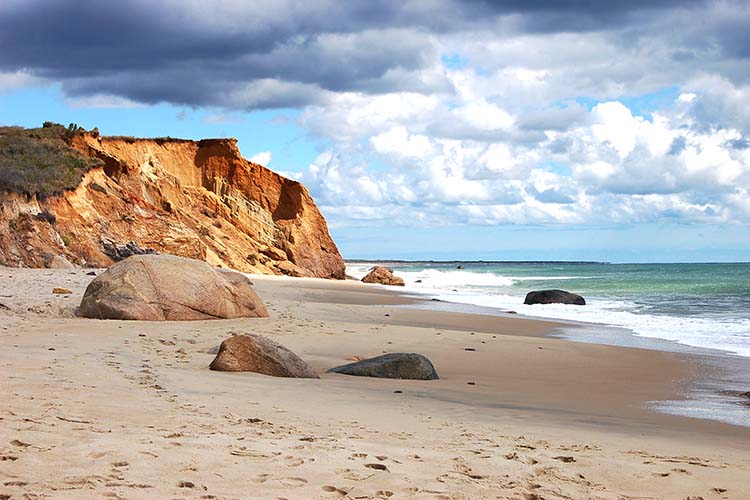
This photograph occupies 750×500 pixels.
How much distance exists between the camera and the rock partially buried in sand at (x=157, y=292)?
43.2ft

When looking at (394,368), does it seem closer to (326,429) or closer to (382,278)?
(326,429)

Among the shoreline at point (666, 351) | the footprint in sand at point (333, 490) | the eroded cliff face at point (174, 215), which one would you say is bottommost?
the shoreline at point (666, 351)

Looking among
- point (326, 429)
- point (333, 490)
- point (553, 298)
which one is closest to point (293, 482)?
point (333, 490)

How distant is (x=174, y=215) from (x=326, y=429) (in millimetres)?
34119

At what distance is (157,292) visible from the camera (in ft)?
44.5

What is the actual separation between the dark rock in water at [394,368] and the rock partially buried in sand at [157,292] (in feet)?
15.4

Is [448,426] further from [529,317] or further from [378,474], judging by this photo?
[529,317]

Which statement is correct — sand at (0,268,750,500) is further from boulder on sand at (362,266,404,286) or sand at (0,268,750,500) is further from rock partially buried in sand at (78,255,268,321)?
boulder on sand at (362,266,404,286)

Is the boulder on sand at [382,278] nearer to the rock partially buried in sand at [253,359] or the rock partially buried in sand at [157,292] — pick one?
the rock partially buried in sand at [157,292]

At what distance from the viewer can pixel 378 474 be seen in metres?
4.56

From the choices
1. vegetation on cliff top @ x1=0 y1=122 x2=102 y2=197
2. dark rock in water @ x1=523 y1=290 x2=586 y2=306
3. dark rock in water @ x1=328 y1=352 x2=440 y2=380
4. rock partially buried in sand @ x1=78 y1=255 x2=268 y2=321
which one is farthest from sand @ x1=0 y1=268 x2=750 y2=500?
vegetation on cliff top @ x1=0 y1=122 x2=102 y2=197

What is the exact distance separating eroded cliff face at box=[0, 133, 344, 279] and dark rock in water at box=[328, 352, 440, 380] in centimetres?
1936

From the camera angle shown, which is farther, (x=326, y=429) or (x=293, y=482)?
(x=326, y=429)

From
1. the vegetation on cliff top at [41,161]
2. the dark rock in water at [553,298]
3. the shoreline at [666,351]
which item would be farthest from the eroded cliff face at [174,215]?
the dark rock in water at [553,298]
